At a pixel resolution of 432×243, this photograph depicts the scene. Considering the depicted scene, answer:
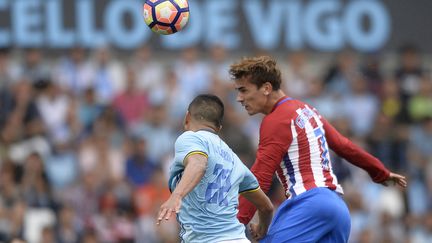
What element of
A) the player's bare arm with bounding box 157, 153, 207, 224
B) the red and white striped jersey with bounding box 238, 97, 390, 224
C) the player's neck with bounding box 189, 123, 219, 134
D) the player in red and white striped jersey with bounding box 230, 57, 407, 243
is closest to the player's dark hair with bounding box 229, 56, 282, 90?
the player in red and white striped jersey with bounding box 230, 57, 407, 243

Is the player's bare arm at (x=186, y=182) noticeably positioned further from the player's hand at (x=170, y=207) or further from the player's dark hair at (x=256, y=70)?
the player's dark hair at (x=256, y=70)

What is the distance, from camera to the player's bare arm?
7.59 meters

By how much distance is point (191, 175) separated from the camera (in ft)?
25.8

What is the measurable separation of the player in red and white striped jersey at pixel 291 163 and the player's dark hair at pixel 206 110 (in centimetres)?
79

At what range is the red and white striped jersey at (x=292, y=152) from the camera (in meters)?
9.07

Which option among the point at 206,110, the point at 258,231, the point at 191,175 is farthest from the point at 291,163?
the point at 191,175


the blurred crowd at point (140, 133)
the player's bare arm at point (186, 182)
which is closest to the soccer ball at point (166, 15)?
the player's bare arm at point (186, 182)

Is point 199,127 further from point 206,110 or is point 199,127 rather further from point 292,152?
point 292,152

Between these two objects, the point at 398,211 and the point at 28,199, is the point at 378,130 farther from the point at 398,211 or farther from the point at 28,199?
the point at 28,199

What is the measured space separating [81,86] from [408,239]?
5.54 metres

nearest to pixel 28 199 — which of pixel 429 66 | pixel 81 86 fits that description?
pixel 81 86

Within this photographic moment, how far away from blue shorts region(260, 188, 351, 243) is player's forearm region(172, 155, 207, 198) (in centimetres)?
146

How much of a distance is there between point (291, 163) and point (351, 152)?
784 millimetres

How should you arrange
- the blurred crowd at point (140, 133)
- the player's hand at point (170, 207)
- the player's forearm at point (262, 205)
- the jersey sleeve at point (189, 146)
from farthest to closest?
1. the blurred crowd at point (140, 133)
2. the player's forearm at point (262, 205)
3. the jersey sleeve at point (189, 146)
4. the player's hand at point (170, 207)
